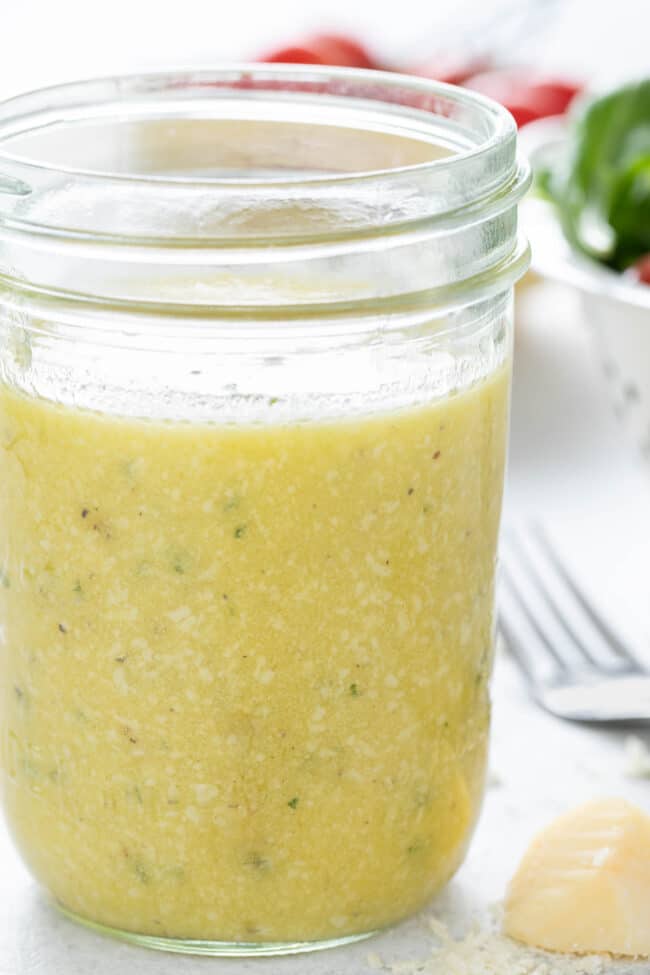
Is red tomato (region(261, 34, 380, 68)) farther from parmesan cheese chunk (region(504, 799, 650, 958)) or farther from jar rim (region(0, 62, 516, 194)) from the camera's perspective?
parmesan cheese chunk (region(504, 799, 650, 958))

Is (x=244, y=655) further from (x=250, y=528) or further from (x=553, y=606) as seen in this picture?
(x=553, y=606)

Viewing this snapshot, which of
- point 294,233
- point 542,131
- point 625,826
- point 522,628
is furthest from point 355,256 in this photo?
point 542,131

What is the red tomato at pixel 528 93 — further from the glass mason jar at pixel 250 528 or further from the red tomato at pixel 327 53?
the glass mason jar at pixel 250 528

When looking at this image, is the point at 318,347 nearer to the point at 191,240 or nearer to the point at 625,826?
the point at 191,240

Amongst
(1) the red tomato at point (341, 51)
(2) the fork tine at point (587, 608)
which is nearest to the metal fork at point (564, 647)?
(2) the fork tine at point (587, 608)

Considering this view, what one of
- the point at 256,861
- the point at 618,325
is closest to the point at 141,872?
the point at 256,861

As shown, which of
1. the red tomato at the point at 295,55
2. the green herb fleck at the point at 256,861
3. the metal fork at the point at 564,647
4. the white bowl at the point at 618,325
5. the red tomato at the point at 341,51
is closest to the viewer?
the green herb fleck at the point at 256,861

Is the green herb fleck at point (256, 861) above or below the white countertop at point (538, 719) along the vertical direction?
above
